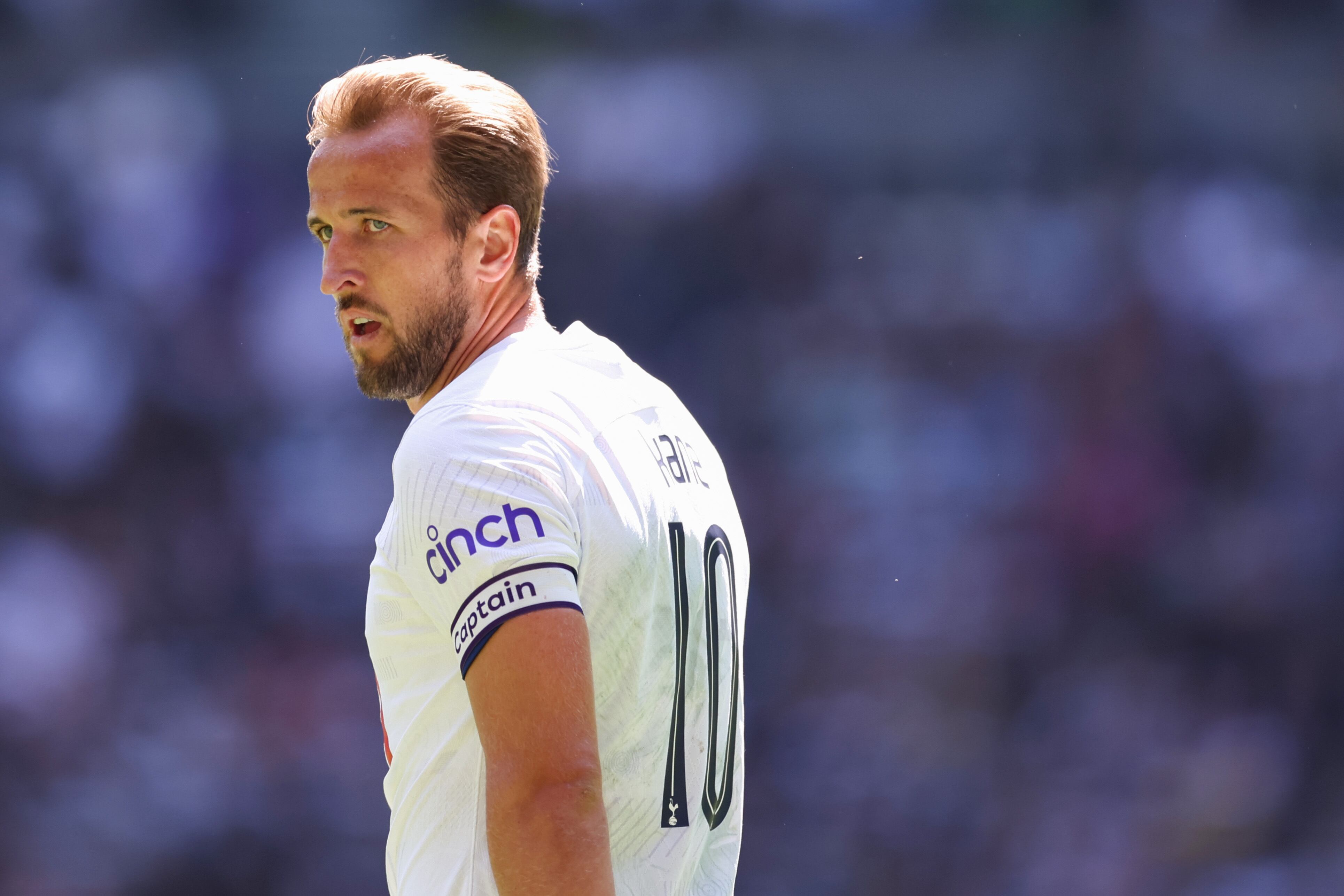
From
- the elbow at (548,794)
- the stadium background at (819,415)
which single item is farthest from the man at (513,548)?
the stadium background at (819,415)

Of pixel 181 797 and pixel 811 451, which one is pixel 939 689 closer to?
pixel 811 451

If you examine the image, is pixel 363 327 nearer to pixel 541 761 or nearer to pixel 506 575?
pixel 506 575

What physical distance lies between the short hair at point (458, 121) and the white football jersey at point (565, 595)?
0.69ft

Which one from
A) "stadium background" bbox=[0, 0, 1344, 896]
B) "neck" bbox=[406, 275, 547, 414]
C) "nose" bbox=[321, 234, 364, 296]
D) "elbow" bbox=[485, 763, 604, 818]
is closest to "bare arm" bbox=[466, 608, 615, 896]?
"elbow" bbox=[485, 763, 604, 818]

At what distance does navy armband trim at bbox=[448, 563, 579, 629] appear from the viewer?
1.55 m

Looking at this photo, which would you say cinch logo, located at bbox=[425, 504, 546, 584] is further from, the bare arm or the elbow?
the elbow

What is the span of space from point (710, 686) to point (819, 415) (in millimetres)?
6472

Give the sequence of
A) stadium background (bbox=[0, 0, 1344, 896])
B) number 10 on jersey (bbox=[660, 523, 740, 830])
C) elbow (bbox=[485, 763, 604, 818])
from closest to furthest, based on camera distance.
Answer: elbow (bbox=[485, 763, 604, 818]) < number 10 on jersey (bbox=[660, 523, 740, 830]) < stadium background (bbox=[0, 0, 1344, 896])

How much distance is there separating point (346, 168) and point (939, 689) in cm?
625

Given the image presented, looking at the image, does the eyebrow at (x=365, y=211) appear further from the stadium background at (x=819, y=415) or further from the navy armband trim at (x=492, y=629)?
the stadium background at (x=819, y=415)

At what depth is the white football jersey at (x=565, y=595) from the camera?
5.21 feet

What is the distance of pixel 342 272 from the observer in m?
1.97

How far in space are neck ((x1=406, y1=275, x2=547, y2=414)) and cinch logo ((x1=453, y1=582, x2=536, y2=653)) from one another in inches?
19.2

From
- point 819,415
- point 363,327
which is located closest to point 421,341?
point 363,327
